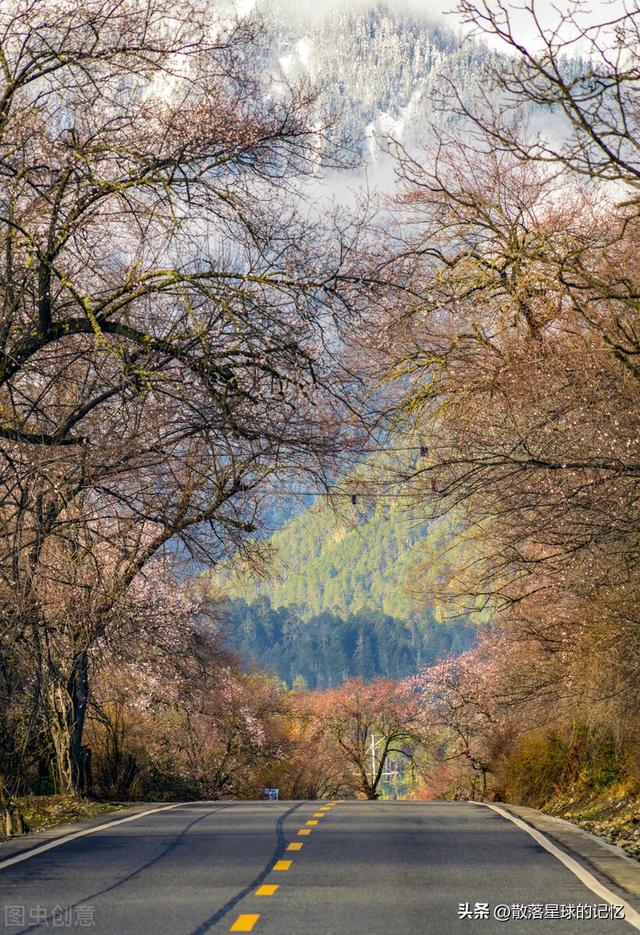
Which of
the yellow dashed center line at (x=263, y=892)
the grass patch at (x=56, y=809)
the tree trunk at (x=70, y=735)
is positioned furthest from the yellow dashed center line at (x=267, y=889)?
the tree trunk at (x=70, y=735)

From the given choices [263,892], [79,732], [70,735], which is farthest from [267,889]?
[79,732]

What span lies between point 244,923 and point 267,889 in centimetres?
158

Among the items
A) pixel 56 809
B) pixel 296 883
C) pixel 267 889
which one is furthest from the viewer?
pixel 56 809

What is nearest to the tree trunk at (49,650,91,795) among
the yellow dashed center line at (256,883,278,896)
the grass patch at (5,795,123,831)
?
the grass patch at (5,795,123,831)

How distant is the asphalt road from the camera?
8.25 m

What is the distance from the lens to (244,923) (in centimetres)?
820

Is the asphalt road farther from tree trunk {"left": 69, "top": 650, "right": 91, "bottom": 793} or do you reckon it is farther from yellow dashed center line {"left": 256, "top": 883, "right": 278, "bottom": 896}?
tree trunk {"left": 69, "top": 650, "right": 91, "bottom": 793}

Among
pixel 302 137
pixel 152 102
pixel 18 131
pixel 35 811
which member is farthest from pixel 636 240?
pixel 35 811

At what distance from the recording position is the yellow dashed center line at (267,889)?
9.52 meters

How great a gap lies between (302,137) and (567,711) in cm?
1300

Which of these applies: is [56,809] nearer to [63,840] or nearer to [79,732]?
[79,732]

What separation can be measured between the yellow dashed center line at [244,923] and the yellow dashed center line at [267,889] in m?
1.06

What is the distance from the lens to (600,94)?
9.37m

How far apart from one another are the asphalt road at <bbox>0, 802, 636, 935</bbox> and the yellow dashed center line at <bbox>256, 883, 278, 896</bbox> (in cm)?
3
